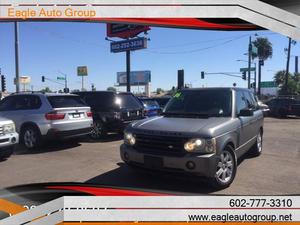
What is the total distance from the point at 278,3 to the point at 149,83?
45.4 inches

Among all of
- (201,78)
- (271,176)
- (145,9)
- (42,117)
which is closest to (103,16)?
(145,9)

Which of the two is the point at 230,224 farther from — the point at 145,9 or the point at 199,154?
the point at 199,154

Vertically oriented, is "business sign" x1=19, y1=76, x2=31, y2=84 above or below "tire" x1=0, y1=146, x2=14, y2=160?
above

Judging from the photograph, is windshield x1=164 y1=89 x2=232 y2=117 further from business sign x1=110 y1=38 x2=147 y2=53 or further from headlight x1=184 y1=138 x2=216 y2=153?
business sign x1=110 y1=38 x2=147 y2=53

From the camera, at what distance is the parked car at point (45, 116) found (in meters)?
8.80

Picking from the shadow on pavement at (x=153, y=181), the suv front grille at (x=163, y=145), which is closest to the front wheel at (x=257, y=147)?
the suv front grille at (x=163, y=145)

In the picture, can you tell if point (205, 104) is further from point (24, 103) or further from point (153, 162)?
point (24, 103)

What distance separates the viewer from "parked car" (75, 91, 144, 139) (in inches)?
449

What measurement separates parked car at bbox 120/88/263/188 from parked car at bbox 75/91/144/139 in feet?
18.9

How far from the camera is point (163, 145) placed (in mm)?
4547

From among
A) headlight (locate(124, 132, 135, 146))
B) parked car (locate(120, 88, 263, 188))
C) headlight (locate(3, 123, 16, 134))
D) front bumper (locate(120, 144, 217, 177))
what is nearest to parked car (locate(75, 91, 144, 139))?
headlight (locate(3, 123, 16, 134))

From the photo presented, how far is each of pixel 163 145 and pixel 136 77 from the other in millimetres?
1809

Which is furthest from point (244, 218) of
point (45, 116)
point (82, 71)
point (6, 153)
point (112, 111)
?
point (112, 111)

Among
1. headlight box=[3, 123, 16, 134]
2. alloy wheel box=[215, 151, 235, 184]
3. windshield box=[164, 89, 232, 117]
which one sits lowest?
alloy wheel box=[215, 151, 235, 184]
